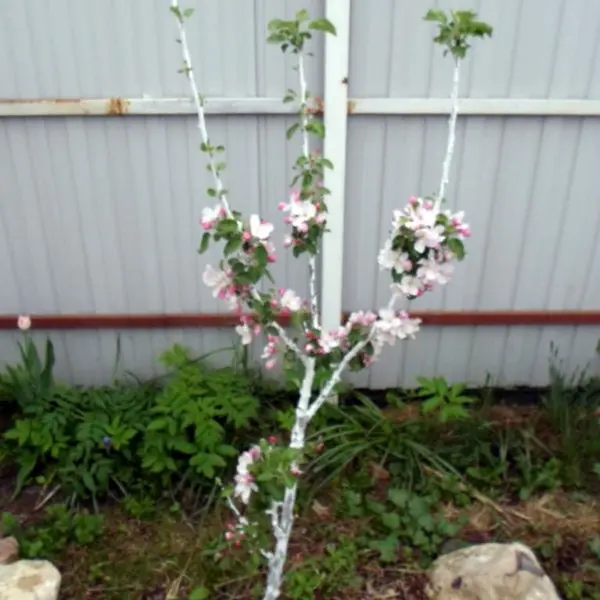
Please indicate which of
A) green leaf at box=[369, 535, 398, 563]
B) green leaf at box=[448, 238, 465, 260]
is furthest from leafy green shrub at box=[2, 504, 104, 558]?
green leaf at box=[448, 238, 465, 260]

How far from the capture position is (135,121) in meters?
2.63

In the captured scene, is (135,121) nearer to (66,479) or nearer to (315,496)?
(66,479)

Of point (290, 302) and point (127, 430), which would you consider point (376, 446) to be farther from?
point (290, 302)

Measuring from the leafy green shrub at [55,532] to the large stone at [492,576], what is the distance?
1.19 metres

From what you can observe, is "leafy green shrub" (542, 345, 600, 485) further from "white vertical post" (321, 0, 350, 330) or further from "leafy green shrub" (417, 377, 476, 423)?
"white vertical post" (321, 0, 350, 330)

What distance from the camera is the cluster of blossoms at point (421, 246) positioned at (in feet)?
5.83

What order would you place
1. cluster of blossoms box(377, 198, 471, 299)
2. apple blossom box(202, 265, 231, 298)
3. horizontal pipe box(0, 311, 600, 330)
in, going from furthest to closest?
1. horizontal pipe box(0, 311, 600, 330)
2. apple blossom box(202, 265, 231, 298)
3. cluster of blossoms box(377, 198, 471, 299)

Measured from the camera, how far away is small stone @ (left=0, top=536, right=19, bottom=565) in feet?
7.82

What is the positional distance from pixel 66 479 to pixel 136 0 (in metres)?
1.72

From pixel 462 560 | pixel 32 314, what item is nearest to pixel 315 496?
pixel 462 560

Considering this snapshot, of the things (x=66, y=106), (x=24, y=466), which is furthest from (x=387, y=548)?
(x=66, y=106)

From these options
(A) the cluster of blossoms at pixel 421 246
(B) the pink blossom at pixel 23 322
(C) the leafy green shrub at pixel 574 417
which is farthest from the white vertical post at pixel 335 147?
(B) the pink blossom at pixel 23 322

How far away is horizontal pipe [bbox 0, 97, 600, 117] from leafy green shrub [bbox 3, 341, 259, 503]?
909 millimetres

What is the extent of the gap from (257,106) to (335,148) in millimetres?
318
